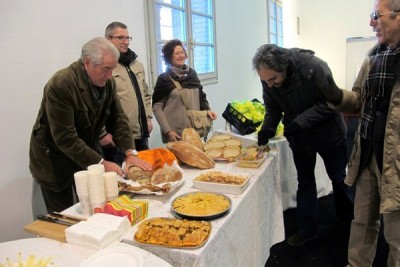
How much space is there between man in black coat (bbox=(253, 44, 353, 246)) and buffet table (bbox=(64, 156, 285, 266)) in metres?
0.25

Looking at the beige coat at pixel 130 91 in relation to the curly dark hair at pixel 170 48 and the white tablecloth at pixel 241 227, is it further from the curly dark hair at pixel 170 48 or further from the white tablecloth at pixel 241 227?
the white tablecloth at pixel 241 227

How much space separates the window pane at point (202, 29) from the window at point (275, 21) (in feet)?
9.15

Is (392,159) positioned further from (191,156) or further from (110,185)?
(110,185)

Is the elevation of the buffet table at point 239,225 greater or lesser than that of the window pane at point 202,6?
lesser

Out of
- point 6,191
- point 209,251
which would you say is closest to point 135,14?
point 6,191

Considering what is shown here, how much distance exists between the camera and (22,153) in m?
1.80

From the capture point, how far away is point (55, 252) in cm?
96

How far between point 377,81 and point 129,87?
1.46m

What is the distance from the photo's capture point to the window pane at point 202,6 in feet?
11.6

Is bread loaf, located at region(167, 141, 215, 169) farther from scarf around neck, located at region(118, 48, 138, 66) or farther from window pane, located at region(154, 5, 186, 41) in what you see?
window pane, located at region(154, 5, 186, 41)

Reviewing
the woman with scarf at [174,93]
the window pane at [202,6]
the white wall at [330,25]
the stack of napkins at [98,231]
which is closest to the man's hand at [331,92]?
the woman with scarf at [174,93]

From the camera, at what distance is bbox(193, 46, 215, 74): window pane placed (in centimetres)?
361

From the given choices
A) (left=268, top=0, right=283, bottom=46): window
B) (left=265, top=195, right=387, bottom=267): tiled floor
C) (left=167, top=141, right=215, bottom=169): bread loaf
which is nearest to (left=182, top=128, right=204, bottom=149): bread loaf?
(left=167, top=141, right=215, bottom=169): bread loaf

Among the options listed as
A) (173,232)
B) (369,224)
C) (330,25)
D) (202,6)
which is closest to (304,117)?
(369,224)
